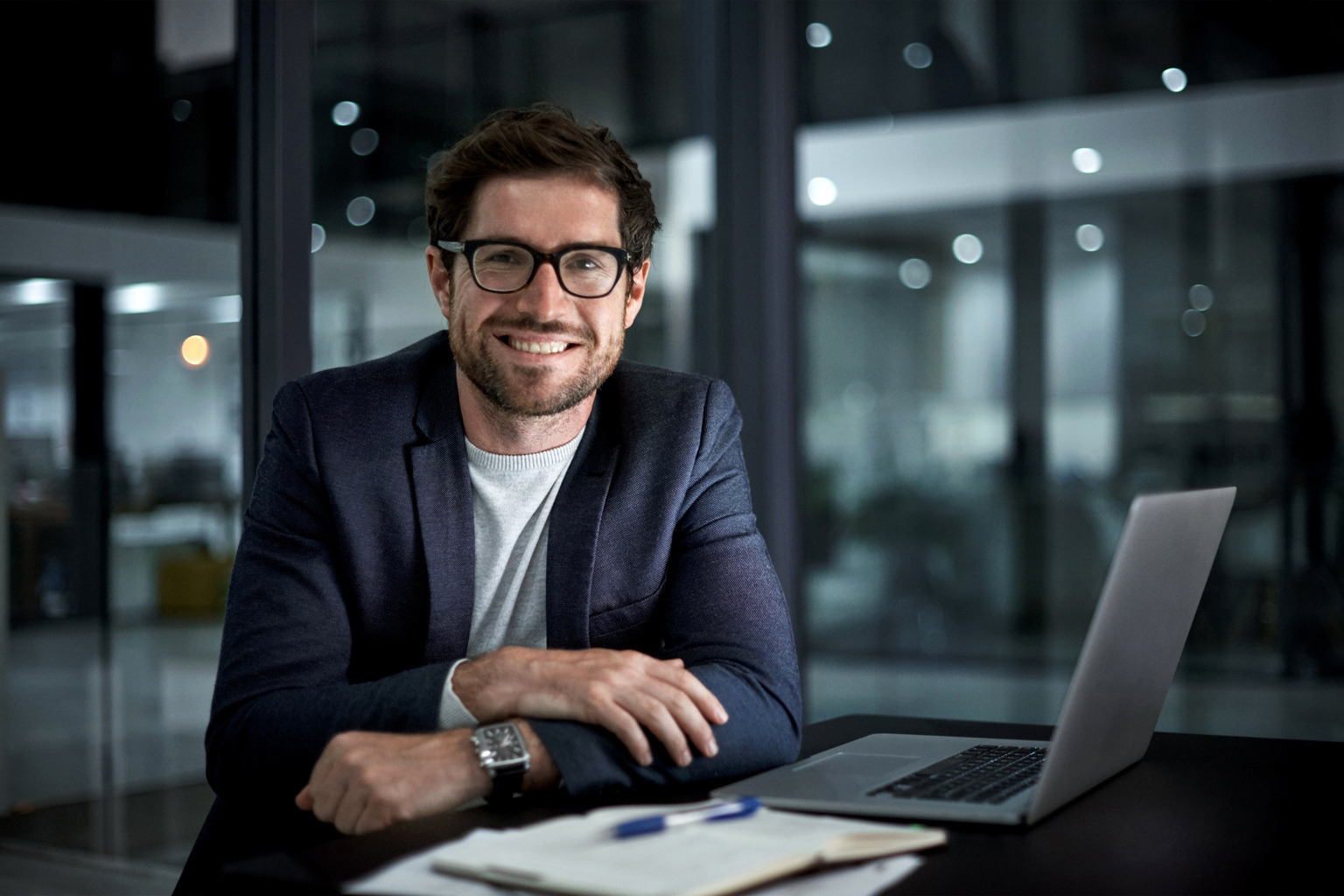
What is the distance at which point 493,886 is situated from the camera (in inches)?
32.6

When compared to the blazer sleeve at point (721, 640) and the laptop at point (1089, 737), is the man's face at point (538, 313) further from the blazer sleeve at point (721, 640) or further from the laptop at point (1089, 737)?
the laptop at point (1089, 737)

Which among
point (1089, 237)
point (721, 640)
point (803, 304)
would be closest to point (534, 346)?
point (721, 640)

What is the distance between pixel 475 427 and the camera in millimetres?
1694

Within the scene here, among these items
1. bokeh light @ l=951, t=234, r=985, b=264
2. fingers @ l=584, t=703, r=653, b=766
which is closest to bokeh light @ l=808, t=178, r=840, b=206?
bokeh light @ l=951, t=234, r=985, b=264

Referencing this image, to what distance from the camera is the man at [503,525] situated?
51.8 inches

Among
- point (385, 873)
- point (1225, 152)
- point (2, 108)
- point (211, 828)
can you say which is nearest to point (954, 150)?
point (1225, 152)

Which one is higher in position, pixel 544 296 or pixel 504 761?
pixel 544 296

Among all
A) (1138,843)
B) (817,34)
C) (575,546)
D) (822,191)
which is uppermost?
(817,34)

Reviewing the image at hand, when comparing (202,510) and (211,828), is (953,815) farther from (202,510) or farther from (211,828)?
(202,510)

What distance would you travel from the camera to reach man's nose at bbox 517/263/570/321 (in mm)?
1597

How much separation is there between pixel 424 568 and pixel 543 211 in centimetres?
49

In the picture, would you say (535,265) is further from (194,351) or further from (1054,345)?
(1054,345)

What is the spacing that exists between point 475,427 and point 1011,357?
10.8ft

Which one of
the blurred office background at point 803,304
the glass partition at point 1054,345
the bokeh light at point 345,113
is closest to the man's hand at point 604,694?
the blurred office background at point 803,304
